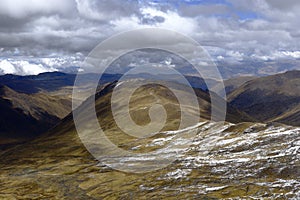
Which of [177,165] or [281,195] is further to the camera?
→ [177,165]

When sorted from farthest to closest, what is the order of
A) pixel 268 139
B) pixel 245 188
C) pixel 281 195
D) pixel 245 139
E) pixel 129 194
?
pixel 245 139 < pixel 268 139 < pixel 129 194 < pixel 245 188 < pixel 281 195

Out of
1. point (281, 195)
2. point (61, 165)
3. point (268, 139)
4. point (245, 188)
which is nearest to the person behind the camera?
point (281, 195)

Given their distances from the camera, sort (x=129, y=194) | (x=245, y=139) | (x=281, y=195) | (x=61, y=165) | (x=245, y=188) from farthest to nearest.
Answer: (x=61, y=165) < (x=245, y=139) < (x=129, y=194) < (x=245, y=188) < (x=281, y=195)

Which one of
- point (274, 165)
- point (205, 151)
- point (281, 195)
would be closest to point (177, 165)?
point (205, 151)

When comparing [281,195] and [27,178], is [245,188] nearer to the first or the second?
[281,195]

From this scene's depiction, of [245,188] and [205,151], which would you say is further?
[205,151]

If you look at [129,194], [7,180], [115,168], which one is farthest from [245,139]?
[7,180]

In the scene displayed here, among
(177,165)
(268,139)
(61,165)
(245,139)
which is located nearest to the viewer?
(177,165)

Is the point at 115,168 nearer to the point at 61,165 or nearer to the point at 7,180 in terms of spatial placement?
the point at 61,165
